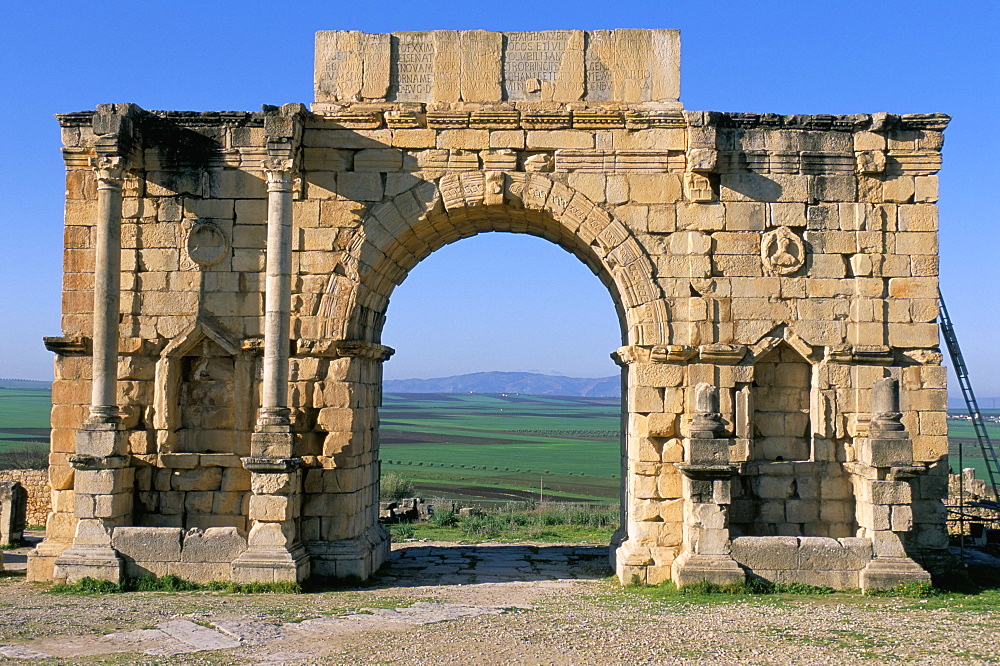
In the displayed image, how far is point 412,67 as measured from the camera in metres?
11.4

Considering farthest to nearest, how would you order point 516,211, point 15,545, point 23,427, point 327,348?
point 23,427, point 15,545, point 516,211, point 327,348

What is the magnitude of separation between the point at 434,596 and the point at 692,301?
14.7 ft

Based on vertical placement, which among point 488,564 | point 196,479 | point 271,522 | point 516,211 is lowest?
point 488,564

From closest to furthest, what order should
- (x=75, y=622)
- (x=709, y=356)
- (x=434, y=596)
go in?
(x=75, y=622) → (x=434, y=596) → (x=709, y=356)

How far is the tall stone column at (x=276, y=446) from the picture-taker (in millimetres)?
10070

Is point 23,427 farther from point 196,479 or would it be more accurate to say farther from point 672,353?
point 672,353

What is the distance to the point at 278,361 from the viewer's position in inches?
415

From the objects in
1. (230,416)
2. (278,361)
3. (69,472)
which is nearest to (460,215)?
(278,361)

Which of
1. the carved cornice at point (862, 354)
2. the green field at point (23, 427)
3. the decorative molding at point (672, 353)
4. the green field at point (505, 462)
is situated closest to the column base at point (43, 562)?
the decorative molding at point (672, 353)

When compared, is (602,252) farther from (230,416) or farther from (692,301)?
(230,416)

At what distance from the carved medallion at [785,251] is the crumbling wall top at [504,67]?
6.84 feet

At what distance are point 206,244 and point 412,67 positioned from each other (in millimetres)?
3298

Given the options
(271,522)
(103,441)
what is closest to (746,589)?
(271,522)

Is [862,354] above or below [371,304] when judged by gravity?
below
